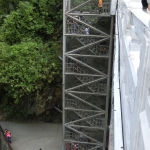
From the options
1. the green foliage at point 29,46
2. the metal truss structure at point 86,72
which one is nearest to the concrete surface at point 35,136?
the green foliage at point 29,46

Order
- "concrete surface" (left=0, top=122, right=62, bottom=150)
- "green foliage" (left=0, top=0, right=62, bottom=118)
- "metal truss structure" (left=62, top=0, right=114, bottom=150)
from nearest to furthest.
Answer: "metal truss structure" (left=62, top=0, right=114, bottom=150) → "green foliage" (left=0, top=0, right=62, bottom=118) → "concrete surface" (left=0, top=122, right=62, bottom=150)

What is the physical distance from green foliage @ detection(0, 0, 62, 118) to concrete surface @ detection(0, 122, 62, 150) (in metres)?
1.03

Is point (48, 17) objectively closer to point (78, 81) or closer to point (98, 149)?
point (78, 81)

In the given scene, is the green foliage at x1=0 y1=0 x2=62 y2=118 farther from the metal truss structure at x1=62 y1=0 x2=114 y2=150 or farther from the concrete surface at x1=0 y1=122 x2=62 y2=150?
the metal truss structure at x1=62 y1=0 x2=114 y2=150

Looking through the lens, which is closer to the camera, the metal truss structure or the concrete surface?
the metal truss structure

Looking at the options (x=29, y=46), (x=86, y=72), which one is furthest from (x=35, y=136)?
(x=86, y=72)

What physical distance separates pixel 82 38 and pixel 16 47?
239cm

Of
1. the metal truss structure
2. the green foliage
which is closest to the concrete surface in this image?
the green foliage

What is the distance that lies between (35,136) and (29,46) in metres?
3.49

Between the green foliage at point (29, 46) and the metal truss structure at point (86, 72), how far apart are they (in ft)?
4.25

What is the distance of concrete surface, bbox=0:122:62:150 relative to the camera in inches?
368

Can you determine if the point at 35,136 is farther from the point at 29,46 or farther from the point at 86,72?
the point at 86,72

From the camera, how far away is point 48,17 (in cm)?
970

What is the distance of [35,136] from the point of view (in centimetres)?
991
